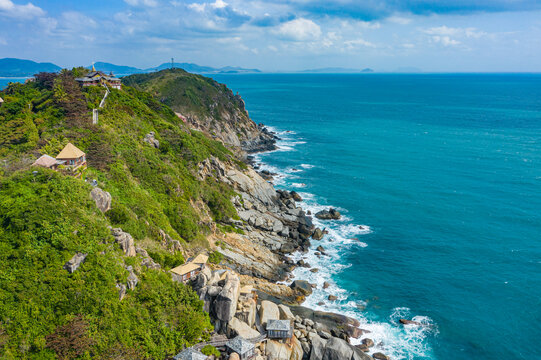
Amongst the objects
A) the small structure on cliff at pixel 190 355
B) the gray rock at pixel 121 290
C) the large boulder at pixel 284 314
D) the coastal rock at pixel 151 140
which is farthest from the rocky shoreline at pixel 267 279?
the coastal rock at pixel 151 140

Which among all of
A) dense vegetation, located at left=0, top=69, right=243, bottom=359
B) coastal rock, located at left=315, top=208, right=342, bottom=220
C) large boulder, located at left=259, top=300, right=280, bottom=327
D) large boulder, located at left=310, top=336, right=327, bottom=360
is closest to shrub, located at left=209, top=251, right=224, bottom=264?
dense vegetation, located at left=0, top=69, right=243, bottom=359

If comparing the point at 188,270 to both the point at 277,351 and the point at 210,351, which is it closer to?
the point at 210,351

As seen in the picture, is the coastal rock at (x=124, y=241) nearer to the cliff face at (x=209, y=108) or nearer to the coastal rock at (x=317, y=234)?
the coastal rock at (x=317, y=234)

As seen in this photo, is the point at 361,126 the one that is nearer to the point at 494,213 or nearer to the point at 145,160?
the point at 494,213

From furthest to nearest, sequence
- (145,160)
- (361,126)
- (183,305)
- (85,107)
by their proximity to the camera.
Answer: (361,126) → (85,107) → (145,160) → (183,305)

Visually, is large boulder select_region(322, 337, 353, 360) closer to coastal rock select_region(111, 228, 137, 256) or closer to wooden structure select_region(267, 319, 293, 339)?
wooden structure select_region(267, 319, 293, 339)

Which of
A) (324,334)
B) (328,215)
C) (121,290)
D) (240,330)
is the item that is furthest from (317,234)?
(121,290)

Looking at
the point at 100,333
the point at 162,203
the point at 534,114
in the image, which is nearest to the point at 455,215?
the point at 162,203
